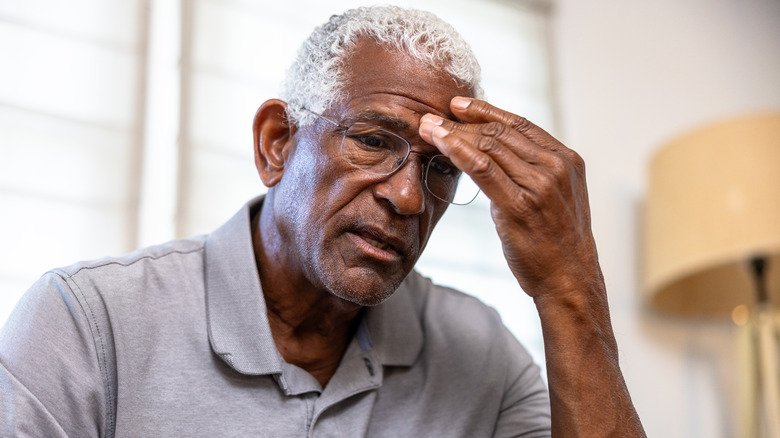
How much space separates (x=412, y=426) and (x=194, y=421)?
340mm

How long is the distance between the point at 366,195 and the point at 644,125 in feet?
5.12

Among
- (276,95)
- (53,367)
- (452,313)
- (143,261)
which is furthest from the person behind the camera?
(276,95)

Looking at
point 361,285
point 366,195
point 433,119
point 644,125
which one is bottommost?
point 361,285

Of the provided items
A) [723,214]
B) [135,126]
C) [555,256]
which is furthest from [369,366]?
[723,214]

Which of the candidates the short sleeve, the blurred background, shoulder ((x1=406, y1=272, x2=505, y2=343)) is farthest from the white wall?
the short sleeve

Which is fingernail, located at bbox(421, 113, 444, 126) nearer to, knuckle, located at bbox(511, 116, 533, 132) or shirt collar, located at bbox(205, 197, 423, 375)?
knuckle, located at bbox(511, 116, 533, 132)

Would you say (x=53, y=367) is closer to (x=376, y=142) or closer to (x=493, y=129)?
(x=376, y=142)

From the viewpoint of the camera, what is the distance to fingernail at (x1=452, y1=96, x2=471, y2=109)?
1.31 meters

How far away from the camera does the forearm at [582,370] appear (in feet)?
4.14

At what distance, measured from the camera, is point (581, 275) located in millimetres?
1288

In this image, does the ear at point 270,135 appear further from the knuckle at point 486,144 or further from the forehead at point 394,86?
the knuckle at point 486,144

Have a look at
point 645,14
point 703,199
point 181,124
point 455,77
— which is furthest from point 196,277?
point 645,14

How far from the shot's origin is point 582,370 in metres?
1.27

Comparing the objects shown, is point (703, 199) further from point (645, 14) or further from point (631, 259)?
point (645, 14)
